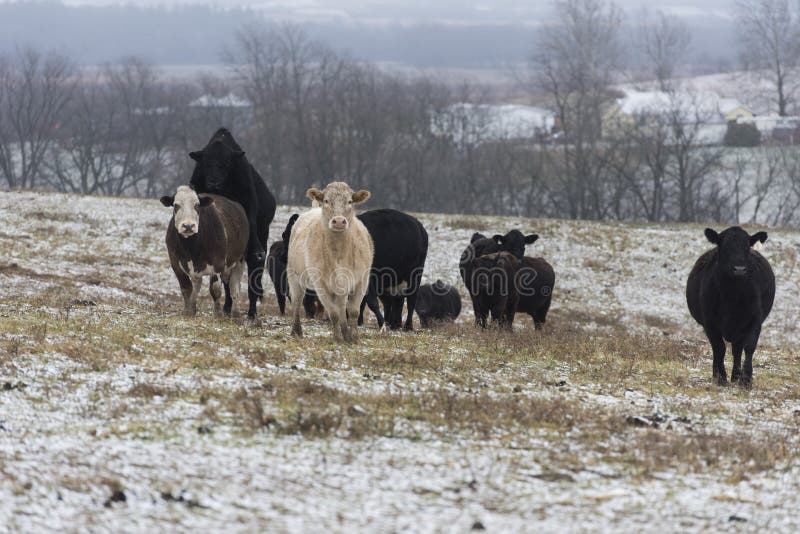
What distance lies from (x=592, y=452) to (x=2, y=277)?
16.7 meters

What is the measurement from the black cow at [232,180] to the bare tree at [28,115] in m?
70.1

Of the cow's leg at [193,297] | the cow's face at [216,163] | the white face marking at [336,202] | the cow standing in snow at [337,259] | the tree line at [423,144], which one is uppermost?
the tree line at [423,144]

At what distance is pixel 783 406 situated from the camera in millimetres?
11102

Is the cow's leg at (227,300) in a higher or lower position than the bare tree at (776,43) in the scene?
lower

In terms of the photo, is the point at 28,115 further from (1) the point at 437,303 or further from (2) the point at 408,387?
A: (2) the point at 408,387

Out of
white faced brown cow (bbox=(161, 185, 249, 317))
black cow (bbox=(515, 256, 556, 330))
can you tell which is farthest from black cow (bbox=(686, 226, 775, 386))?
white faced brown cow (bbox=(161, 185, 249, 317))

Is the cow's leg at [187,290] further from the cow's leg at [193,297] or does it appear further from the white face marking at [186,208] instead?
the white face marking at [186,208]

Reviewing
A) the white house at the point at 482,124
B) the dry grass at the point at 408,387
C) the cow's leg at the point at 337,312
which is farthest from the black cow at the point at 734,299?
the white house at the point at 482,124

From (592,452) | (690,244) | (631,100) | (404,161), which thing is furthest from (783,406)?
(631,100)

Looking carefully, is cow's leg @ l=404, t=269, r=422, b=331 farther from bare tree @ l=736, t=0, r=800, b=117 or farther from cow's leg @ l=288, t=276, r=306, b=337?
bare tree @ l=736, t=0, r=800, b=117

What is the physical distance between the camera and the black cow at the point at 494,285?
17469 millimetres

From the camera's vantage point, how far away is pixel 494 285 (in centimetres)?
1758

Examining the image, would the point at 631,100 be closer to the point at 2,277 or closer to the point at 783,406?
the point at 2,277

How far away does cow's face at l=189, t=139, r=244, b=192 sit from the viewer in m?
16.5
